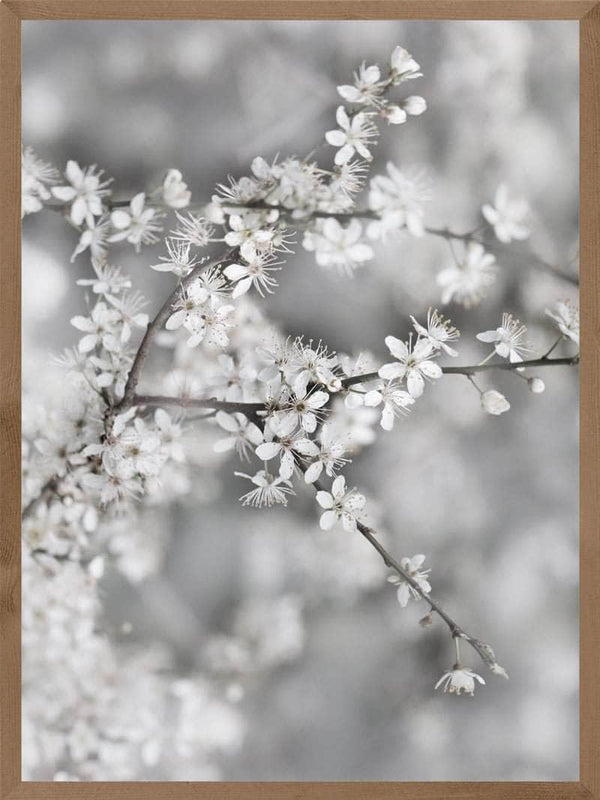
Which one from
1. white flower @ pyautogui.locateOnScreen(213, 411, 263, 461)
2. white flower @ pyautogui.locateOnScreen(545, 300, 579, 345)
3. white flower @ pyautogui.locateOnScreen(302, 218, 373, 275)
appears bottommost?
white flower @ pyautogui.locateOnScreen(213, 411, 263, 461)

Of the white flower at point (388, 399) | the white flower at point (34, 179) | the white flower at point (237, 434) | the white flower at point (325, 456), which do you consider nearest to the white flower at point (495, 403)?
the white flower at point (388, 399)

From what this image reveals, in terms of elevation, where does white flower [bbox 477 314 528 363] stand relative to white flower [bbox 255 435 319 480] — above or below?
above

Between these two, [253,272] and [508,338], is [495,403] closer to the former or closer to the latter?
[508,338]

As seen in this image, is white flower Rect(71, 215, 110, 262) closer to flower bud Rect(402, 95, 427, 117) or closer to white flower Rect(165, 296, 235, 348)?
white flower Rect(165, 296, 235, 348)

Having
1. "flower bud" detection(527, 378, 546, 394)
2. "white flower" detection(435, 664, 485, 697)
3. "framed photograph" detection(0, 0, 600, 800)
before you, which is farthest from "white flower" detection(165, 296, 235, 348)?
"white flower" detection(435, 664, 485, 697)

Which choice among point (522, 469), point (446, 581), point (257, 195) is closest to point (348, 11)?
point (257, 195)

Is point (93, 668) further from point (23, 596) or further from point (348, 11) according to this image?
point (348, 11)

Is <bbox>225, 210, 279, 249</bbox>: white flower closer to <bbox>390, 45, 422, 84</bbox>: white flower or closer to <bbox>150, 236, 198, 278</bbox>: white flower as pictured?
<bbox>150, 236, 198, 278</bbox>: white flower
